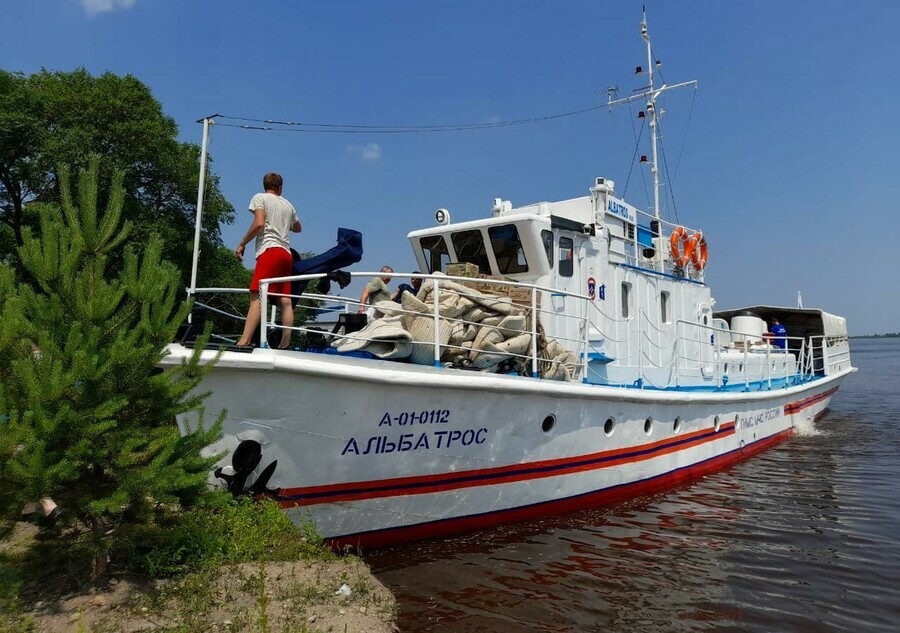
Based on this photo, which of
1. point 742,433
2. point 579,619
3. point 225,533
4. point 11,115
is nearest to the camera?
point 225,533

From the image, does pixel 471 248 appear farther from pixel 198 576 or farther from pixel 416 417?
pixel 198 576

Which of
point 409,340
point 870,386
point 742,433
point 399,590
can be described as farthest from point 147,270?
point 870,386

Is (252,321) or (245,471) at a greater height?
(252,321)

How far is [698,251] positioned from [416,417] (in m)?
8.04

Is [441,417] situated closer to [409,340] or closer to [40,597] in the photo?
[409,340]

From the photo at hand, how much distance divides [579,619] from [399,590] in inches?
60.5

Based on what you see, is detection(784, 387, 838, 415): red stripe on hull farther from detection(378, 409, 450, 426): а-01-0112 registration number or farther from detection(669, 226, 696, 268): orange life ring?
detection(378, 409, 450, 426): а-01-0112 registration number

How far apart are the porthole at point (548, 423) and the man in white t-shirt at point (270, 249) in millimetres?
2964

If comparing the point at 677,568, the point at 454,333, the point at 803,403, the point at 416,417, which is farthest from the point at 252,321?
the point at 803,403

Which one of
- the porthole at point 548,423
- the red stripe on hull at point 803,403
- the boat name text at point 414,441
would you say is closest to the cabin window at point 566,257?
the porthole at point 548,423

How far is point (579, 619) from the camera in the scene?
4867 millimetres

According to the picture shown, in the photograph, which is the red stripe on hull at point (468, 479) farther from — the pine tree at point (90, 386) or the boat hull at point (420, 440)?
the pine tree at point (90, 386)

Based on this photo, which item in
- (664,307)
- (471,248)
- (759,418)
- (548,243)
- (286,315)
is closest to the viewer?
(286,315)

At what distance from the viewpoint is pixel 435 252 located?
28.6 feet
